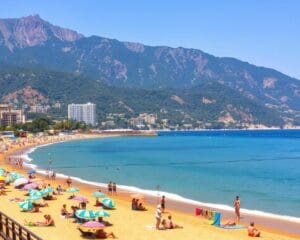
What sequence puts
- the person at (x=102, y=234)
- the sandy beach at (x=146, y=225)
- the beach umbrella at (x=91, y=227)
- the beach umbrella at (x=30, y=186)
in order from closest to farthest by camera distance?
the beach umbrella at (x=91, y=227) → the person at (x=102, y=234) → the sandy beach at (x=146, y=225) → the beach umbrella at (x=30, y=186)

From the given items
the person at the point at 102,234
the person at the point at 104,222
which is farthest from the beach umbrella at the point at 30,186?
the person at the point at 102,234

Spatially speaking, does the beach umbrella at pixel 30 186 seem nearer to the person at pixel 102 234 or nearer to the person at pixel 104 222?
the person at pixel 104 222

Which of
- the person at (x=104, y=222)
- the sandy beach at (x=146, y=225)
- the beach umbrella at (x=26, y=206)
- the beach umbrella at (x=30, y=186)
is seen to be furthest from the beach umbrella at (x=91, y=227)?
the beach umbrella at (x=30, y=186)

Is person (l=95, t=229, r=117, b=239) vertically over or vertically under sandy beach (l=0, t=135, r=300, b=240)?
over

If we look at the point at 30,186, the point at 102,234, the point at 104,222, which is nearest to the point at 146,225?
the point at 104,222

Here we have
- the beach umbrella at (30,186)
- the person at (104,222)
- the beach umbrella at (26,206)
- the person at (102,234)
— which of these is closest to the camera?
the person at (102,234)

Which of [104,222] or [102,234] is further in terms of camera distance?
[104,222]

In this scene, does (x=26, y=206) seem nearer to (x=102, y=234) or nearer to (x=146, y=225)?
(x=146, y=225)

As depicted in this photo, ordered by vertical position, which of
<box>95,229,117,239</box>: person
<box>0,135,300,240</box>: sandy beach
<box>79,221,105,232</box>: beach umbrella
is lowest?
<box>0,135,300,240</box>: sandy beach

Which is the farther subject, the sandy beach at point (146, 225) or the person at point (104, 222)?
the person at point (104, 222)

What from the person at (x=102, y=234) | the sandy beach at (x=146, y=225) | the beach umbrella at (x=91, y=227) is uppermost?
the beach umbrella at (x=91, y=227)

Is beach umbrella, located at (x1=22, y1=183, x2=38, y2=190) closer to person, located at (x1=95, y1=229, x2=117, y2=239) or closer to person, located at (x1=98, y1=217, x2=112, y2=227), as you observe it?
person, located at (x1=98, y1=217, x2=112, y2=227)

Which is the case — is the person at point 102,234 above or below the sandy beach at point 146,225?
above

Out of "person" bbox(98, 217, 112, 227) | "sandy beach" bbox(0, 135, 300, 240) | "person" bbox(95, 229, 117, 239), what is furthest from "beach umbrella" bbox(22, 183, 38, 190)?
"person" bbox(95, 229, 117, 239)
